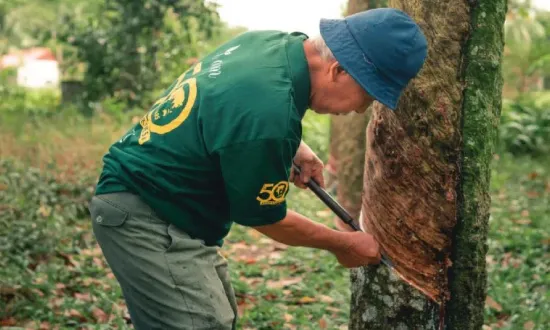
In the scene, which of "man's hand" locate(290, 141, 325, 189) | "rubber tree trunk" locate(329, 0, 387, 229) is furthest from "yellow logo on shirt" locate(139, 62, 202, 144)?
"rubber tree trunk" locate(329, 0, 387, 229)

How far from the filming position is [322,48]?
8.46 feet

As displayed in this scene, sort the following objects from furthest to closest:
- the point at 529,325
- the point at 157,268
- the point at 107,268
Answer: the point at 107,268 < the point at 529,325 < the point at 157,268

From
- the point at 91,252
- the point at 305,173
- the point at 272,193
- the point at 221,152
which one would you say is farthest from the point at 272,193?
the point at 91,252

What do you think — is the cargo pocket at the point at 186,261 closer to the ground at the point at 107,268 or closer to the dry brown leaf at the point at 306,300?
the ground at the point at 107,268

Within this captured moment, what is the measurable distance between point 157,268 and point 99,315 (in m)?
1.87

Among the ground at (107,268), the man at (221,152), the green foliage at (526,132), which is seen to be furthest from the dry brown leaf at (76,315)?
the green foliage at (526,132)

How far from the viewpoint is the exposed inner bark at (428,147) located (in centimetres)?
301

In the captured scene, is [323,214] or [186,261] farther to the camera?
[323,214]

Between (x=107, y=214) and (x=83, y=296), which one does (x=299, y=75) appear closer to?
(x=107, y=214)

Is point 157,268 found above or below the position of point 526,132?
above

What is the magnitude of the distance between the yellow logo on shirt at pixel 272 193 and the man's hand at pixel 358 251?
1.75ft

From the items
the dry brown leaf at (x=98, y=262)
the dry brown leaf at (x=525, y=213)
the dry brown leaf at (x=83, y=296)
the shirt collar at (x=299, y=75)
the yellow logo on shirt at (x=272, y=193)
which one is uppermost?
the shirt collar at (x=299, y=75)

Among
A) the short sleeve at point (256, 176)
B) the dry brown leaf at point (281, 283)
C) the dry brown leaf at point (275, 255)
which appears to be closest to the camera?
the short sleeve at point (256, 176)

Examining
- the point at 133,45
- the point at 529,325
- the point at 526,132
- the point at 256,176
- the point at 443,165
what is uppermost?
the point at 256,176
